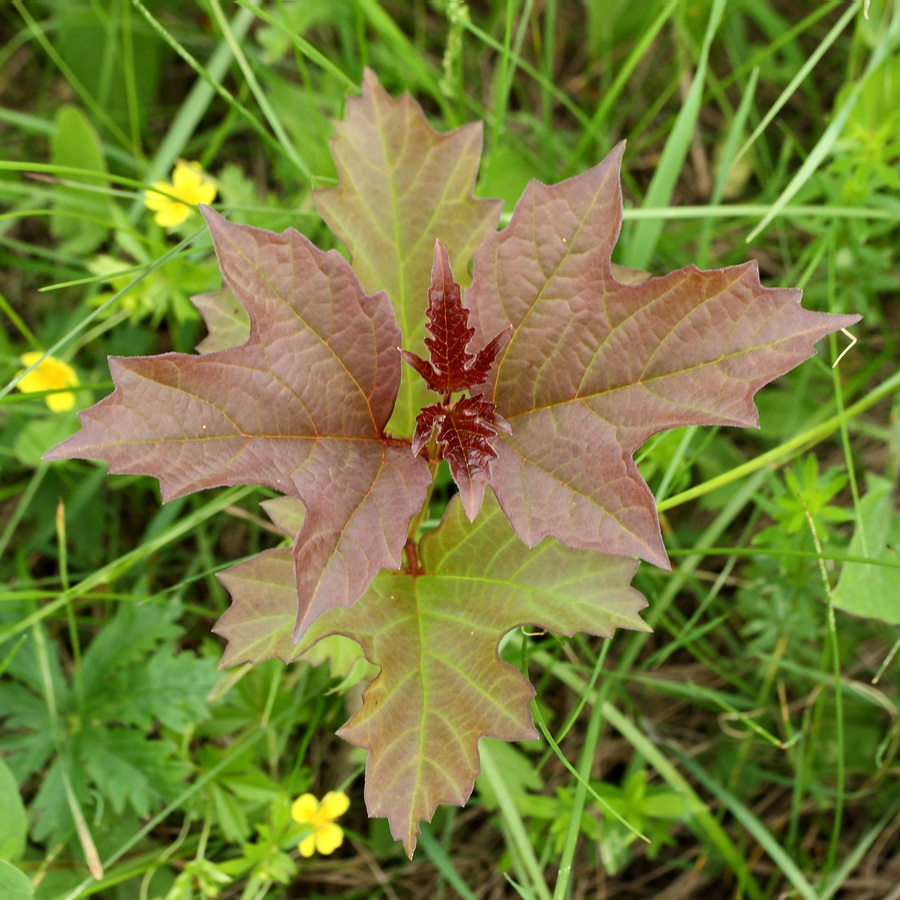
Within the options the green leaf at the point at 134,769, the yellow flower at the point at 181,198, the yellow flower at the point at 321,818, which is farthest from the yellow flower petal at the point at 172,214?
→ the yellow flower at the point at 321,818

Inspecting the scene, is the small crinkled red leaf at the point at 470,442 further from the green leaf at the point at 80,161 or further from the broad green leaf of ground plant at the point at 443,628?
the green leaf at the point at 80,161

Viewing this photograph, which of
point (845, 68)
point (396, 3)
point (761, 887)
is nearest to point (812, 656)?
point (761, 887)

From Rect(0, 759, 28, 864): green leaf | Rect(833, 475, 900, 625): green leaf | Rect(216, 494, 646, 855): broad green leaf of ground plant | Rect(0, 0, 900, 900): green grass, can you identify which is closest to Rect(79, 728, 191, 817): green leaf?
Rect(0, 0, 900, 900): green grass

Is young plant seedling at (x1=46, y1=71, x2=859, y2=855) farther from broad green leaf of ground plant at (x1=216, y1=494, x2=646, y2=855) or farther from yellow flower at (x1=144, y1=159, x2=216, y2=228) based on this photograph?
yellow flower at (x1=144, y1=159, x2=216, y2=228)

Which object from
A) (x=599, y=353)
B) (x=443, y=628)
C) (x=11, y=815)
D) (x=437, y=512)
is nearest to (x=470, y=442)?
(x=599, y=353)

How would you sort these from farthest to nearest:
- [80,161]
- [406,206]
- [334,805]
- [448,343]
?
1. [80,161]
2. [334,805]
3. [406,206]
4. [448,343]

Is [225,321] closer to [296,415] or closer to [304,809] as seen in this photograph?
[296,415]

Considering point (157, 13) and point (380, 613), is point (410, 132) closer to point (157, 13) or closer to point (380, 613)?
point (380, 613)
